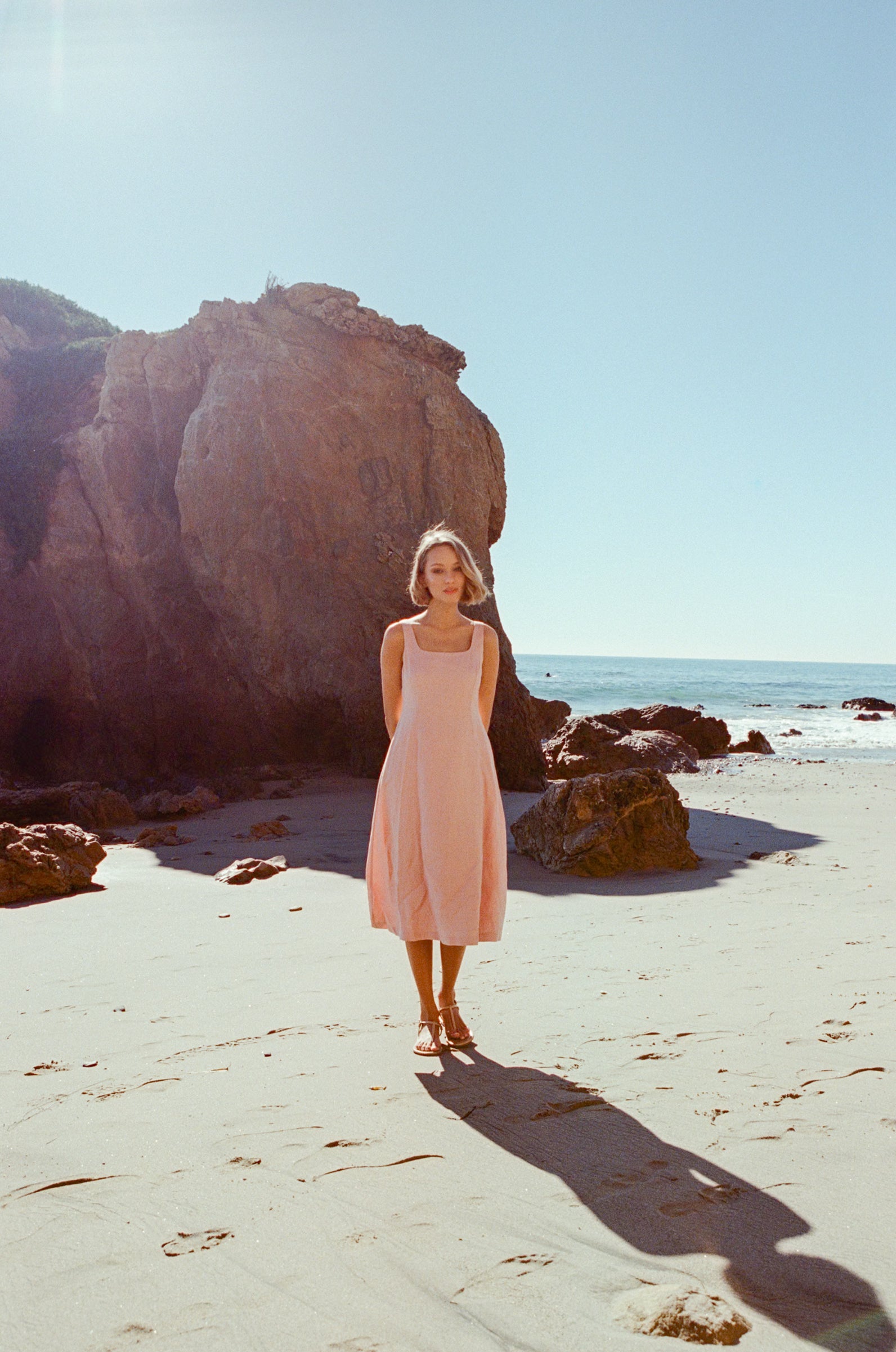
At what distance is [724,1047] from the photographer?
9.41ft

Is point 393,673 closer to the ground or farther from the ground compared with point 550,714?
farther from the ground

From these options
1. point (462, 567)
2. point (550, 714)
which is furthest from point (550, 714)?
point (462, 567)

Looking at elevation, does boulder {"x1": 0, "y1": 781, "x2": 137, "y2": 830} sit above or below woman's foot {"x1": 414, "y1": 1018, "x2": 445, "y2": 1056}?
below

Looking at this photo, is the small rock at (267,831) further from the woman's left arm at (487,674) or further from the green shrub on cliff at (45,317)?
the green shrub on cliff at (45,317)

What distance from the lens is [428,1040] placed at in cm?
298

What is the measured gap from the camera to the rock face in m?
11.8

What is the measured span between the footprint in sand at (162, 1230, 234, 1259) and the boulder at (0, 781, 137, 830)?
7.03 metres

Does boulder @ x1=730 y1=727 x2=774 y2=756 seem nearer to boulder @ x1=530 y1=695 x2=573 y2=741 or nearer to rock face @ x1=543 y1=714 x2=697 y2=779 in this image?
boulder @ x1=530 y1=695 x2=573 y2=741

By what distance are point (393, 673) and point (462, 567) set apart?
0.48 meters

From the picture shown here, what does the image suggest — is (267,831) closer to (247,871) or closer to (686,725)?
(247,871)

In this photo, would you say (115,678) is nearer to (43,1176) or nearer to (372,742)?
(372,742)

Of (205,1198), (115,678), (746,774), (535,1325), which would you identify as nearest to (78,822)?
(115,678)

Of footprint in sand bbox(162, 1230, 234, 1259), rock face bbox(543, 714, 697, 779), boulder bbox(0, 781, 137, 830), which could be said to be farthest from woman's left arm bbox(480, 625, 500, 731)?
rock face bbox(543, 714, 697, 779)

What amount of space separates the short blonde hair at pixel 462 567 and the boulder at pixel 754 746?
16.0 metres
